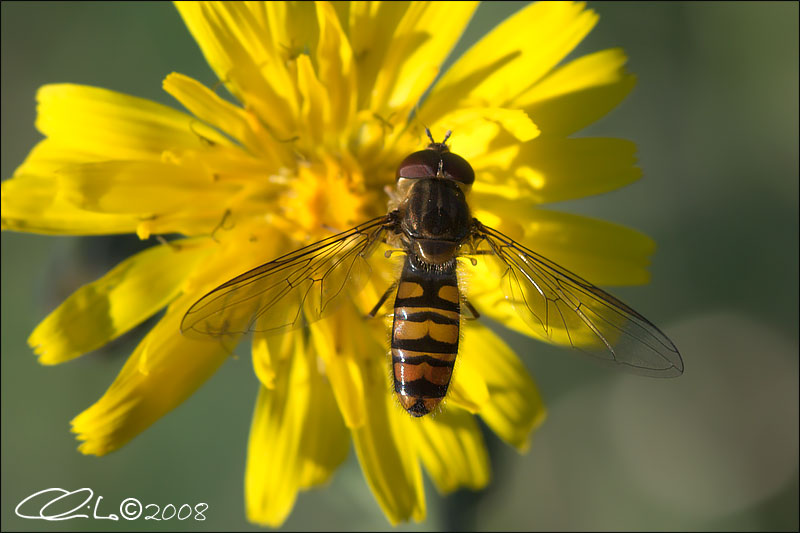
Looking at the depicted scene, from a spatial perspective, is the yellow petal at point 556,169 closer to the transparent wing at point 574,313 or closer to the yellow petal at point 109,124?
the transparent wing at point 574,313

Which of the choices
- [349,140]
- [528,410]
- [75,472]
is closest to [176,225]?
[349,140]

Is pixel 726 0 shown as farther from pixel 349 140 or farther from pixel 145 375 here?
pixel 145 375

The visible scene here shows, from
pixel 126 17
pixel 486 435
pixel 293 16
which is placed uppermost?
pixel 126 17

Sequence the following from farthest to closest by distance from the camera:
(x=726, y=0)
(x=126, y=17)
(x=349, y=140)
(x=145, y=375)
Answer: (x=726, y=0) < (x=126, y=17) < (x=349, y=140) < (x=145, y=375)

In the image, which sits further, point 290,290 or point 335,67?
point 335,67

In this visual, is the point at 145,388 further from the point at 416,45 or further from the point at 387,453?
the point at 416,45

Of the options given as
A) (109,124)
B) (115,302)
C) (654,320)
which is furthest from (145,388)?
(654,320)
